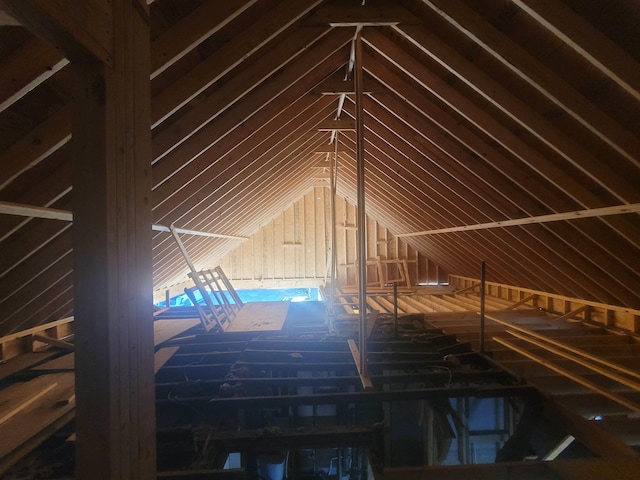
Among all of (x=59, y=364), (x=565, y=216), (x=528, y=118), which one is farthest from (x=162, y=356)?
(x=565, y=216)

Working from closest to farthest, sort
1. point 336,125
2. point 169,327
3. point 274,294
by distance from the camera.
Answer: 1. point 169,327
2. point 336,125
3. point 274,294

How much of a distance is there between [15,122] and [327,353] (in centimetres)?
336

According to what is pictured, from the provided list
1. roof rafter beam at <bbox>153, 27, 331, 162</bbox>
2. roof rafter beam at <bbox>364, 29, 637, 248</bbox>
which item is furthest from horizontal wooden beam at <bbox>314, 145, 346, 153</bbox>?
roof rafter beam at <bbox>153, 27, 331, 162</bbox>

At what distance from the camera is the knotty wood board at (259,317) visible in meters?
5.27

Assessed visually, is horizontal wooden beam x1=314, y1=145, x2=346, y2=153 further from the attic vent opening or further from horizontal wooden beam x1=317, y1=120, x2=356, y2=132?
the attic vent opening

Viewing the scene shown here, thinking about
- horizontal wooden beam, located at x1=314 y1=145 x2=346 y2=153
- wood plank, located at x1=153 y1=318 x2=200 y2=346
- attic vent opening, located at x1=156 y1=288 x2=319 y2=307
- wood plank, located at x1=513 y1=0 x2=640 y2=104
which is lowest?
attic vent opening, located at x1=156 y1=288 x2=319 y2=307

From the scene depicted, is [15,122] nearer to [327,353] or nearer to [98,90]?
[98,90]

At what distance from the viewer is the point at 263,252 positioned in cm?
1184

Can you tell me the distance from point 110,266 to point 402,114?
3.99 m

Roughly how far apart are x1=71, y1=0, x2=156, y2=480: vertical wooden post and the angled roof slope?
0.99m

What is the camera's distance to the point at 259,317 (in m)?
6.04

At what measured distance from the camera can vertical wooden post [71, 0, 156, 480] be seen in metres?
1.03

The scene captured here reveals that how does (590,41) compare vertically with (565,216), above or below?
above

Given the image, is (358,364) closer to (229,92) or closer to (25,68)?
(229,92)
